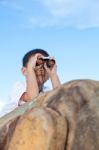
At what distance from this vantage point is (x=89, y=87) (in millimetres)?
5301

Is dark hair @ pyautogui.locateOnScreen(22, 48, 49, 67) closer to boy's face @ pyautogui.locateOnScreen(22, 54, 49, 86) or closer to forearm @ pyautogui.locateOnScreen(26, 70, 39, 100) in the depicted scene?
boy's face @ pyautogui.locateOnScreen(22, 54, 49, 86)

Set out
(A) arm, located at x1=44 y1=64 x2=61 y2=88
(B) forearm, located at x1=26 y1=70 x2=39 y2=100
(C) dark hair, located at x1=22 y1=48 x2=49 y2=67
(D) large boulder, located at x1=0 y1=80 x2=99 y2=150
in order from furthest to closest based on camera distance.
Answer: (A) arm, located at x1=44 y1=64 x2=61 y2=88, (C) dark hair, located at x1=22 y1=48 x2=49 y2=67, (B) forearm, located at x1=26 y1=70 x2=39 y2=100, (D) large boulder, located at x1=0 y1=80 x2=99 y2=150

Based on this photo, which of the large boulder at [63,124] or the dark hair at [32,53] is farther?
the dark hair at [32,53]

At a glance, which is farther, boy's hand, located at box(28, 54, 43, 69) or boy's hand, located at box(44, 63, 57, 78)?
boy's hand, located at box(44, 63, 57, 78)

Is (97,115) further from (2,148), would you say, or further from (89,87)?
(2,148)

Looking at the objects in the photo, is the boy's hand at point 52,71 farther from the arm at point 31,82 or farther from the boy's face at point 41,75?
the arm at point 31,82

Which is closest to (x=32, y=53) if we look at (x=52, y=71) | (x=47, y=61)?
(x=47, y=61)

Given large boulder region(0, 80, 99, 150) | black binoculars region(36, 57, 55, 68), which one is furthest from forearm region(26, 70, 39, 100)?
large boulder region(0, 80, 99, 150)

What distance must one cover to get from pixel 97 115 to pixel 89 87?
1.25 feet

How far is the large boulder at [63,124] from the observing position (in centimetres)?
483

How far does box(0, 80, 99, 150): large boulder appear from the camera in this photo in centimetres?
483

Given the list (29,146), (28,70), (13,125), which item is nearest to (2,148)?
(13,125)

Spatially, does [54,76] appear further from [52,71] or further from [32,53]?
[32,53]

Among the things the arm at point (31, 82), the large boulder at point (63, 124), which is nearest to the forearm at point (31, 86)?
the arm at point (31, 82)
